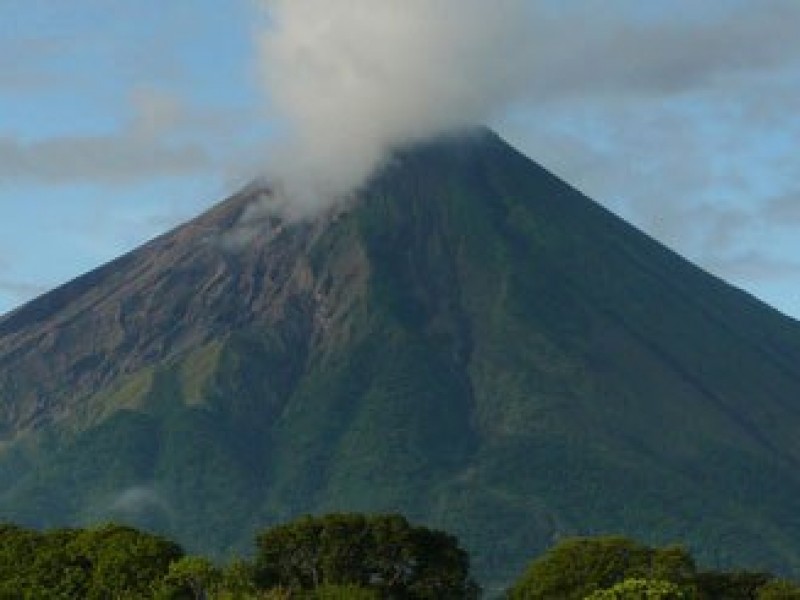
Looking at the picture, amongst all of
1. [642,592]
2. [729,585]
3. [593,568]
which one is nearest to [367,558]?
[593,568]

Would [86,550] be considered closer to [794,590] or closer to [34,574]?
[34,574]

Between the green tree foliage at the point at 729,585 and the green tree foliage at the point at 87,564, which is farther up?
the green tree foliage at the point at 729,585

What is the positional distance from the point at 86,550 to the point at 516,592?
31.2 m

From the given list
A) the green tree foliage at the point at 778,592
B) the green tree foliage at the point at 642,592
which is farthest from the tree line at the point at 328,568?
the green tree foliage at the point at 642,592

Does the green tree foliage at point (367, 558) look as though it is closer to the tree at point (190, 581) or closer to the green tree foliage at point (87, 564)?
the green tree foliage at point (87, 564)

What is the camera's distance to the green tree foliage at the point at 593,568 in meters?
126

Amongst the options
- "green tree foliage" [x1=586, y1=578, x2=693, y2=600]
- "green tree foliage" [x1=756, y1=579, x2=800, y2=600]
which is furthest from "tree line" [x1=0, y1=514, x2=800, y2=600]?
"green tree foliage" [x1=586, y1=578, x2=693, y2=600]

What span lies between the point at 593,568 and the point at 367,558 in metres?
15.4

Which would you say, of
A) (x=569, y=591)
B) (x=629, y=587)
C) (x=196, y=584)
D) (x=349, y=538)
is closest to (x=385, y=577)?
(x=349, y=538)

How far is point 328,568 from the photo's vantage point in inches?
4948

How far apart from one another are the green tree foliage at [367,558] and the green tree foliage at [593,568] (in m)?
5.18

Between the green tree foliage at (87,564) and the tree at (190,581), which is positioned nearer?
the tree at (190,581)

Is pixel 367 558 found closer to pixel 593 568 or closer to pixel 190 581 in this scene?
pixel 593 568

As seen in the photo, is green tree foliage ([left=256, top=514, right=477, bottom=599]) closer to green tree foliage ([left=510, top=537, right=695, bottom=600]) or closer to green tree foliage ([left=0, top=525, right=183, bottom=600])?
green tree foliage ([left=510, top=537, right=695, bottom=600])
